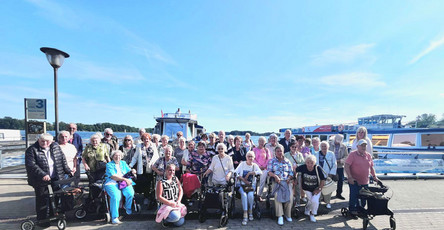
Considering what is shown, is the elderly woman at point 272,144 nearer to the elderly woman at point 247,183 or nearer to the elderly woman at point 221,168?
the elderly woman at point 247,183

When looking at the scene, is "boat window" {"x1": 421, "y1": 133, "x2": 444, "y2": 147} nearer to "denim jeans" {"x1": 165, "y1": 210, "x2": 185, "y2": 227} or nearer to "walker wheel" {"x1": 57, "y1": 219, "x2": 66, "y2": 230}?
"denim jeans" {"x1": 165, "y1": 210, "x2": 185, "y2": 227}

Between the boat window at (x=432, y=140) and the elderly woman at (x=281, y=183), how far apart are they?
1438 centimetres

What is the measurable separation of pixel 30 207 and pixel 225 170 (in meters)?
4.78

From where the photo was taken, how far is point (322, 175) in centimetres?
395

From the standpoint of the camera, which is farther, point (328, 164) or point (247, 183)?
point (328, 164)

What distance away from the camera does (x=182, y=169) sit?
4602 millimetres

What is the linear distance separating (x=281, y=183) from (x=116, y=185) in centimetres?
355

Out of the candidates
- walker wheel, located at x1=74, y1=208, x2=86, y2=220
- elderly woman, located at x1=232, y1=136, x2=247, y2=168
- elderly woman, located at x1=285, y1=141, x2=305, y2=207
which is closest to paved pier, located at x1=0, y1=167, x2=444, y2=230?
walker wheel, located at x1=74, y1=208, x2=86, y2=220

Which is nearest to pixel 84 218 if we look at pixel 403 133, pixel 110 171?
pixel 110 171

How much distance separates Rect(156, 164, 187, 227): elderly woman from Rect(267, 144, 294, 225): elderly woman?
1.97m

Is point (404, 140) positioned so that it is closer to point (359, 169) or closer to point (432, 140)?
point (432, 140)

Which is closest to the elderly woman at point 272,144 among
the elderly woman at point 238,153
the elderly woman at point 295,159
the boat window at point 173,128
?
the elderly woman at point 295,159

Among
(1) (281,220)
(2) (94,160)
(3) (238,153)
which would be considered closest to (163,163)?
(2) (94,160)

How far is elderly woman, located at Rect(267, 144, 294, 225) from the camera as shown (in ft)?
12.4
